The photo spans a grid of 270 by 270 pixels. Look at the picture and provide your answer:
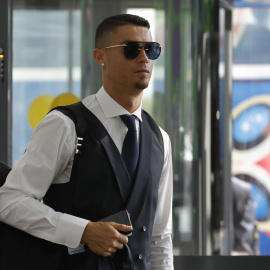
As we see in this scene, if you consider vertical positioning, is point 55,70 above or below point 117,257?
above

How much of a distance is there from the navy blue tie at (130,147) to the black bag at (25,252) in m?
0.20


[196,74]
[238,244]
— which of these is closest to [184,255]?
[238,244]

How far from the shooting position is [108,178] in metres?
2.31

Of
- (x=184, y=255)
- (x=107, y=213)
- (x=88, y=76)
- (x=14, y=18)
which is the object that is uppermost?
(x=14, y=18)

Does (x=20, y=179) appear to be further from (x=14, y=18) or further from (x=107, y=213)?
(x=14, y=18)

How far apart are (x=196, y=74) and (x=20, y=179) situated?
11.4ft

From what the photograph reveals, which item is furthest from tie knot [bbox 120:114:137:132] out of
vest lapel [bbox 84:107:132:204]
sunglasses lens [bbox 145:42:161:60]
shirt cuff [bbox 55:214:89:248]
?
shirt cuff [bbox 55:214:89:248]

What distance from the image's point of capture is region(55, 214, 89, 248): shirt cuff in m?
2.19

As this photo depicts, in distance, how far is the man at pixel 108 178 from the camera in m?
2.22

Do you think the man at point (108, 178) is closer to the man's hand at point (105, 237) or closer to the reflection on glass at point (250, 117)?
the man's hand at point (105, 237)

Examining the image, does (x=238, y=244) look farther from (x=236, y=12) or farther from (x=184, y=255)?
(x=236, y=12)

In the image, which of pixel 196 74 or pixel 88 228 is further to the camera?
pixel 196 74

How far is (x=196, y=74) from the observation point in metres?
5.57

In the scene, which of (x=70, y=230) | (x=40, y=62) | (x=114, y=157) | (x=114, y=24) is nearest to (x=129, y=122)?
(x=114, y=157)
